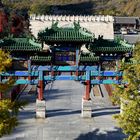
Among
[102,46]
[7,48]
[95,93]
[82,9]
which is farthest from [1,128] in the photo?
[82,9]

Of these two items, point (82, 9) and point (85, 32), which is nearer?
point (85, 32)

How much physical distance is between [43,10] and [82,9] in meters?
30.5

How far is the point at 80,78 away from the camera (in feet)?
110

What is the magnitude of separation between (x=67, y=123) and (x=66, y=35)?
23.2ft

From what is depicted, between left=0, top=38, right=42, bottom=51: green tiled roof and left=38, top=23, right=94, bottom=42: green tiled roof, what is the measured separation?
107 cm

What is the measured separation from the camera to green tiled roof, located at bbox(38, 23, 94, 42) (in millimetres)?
31984

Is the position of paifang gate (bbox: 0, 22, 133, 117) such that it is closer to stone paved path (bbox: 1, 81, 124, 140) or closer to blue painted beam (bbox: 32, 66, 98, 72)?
blue painted beam (bbox: 32, 66, 98, 72)

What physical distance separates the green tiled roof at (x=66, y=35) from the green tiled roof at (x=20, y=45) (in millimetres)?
1075

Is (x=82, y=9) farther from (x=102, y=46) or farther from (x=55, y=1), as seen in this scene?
(x=102, y=46)

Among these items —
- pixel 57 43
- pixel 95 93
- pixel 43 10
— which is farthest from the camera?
pixel 43 10

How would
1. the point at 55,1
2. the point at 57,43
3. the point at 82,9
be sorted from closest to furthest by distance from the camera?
the point at 57,43 < the point at 82,9 < the point at 55,1

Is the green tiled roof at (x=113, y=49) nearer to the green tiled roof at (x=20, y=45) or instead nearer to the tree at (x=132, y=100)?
the green tiled roof at (x=20, y=45)

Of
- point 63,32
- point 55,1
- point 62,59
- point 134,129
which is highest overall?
point 55,1

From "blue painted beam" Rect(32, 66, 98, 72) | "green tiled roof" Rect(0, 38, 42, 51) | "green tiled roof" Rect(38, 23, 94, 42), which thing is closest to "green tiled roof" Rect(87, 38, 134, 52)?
"green tiled roof" Rect(38, 23, 94, 42)
